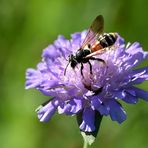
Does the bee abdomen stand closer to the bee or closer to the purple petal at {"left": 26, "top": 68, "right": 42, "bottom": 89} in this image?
the bee

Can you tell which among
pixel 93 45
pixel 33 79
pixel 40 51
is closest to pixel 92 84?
pixel 93 45

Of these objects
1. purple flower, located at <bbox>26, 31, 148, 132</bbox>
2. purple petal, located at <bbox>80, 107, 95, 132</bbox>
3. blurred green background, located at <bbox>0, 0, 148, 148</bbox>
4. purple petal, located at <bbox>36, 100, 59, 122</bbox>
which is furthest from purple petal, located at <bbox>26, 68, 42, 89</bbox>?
blurred green background, located at <bbox>0, 0, 148, 148</bbox>

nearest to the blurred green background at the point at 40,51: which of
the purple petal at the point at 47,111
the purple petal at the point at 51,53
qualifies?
the purple petal at the point at 51,53

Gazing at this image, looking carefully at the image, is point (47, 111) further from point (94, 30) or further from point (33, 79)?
point (94, 30)

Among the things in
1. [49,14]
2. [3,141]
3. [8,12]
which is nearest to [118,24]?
[49,14]

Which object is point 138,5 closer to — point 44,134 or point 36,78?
point 44,134

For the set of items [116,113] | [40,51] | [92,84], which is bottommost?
[116,113]

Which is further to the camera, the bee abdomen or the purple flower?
the bee abdomen
